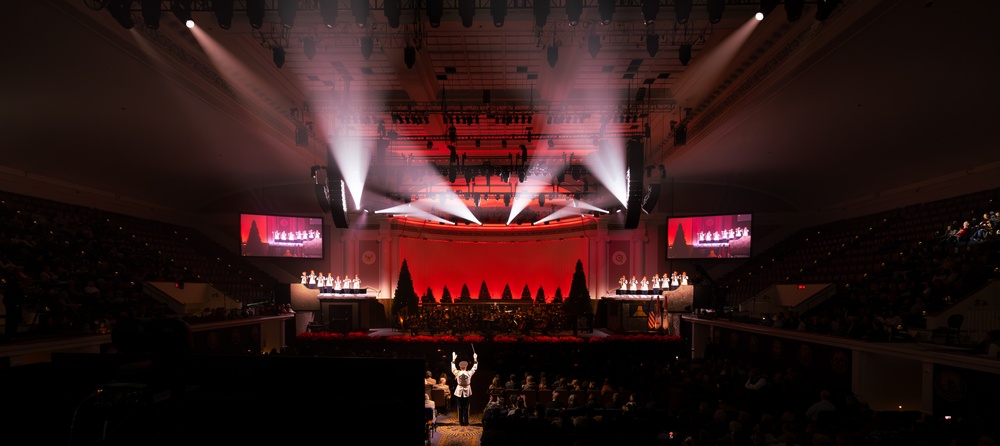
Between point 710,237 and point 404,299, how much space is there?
11.7 meters

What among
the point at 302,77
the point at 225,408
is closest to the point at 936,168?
the point at 302,77

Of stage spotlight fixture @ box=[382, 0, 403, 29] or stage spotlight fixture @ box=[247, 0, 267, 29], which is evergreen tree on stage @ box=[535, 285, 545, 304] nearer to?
stage spotlight fixture @ box=[382, 0, 403, 29]

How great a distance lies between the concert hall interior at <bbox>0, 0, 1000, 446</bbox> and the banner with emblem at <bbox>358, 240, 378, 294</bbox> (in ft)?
0.39

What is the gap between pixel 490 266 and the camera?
27.4 meters

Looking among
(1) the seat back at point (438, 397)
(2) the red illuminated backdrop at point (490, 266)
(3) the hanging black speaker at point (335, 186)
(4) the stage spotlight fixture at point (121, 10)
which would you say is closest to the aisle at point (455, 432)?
(1) the seat back at point (438, 397)

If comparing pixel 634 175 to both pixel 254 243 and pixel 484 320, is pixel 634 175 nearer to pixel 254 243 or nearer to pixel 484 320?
pixel 484 320

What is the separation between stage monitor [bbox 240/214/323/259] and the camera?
20.7m

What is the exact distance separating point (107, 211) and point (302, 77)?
11.4 m

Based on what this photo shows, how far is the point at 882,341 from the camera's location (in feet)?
32.8

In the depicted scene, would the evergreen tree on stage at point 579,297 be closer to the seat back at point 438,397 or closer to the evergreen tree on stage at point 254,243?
the seat back at point 438,397

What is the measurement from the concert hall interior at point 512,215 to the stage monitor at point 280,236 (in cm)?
8

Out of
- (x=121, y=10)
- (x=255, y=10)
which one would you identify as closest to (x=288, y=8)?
(x=255, y=10)

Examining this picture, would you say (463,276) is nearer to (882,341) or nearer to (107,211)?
(107,211)

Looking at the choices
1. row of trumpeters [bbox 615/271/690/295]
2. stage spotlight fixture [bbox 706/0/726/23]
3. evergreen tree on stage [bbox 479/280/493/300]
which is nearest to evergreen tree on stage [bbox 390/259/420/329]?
evergreen tree on stage [bbox 479/280/493/300]
